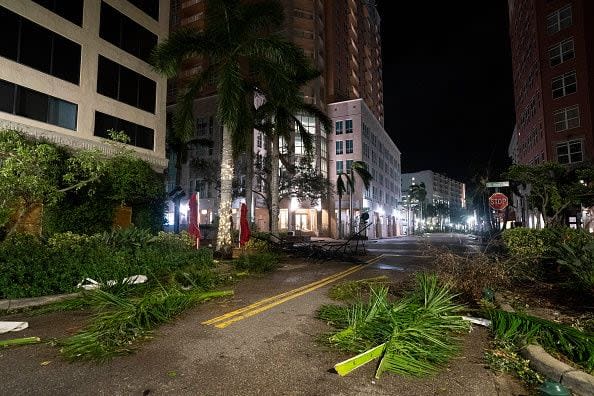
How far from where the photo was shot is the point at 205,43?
602 inches

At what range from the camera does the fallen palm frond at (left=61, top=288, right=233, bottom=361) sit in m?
4.49

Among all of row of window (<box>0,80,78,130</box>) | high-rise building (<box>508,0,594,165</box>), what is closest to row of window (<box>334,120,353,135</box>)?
high-rise building (<box>508,0,594,165</box>)

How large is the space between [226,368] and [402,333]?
88.8 inches

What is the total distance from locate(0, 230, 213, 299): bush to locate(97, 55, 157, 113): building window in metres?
12.6

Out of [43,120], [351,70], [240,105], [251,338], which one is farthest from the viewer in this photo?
[351,70]

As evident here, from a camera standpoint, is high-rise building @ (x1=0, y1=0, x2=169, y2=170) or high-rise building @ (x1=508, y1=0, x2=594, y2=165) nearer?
high-rise building @ (x1=0, y1=0, x2=169, y2=170)

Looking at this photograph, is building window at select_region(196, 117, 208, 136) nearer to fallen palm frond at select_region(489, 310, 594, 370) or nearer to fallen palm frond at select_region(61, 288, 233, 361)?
fallen palm frond at select_region(61, 288, 233, 361)

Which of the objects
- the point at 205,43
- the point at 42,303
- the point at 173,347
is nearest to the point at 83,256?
the point at 42,303

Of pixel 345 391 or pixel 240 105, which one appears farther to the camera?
pixel 240 105

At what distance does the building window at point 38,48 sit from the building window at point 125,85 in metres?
1.51

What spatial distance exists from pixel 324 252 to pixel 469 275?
10200 mm

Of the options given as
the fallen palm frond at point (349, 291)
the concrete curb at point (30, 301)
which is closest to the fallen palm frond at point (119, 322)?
the concrete curb at point (30, 301)

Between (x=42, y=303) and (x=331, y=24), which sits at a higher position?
(x=331, y=24)

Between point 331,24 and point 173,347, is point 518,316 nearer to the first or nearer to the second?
point 173,347
